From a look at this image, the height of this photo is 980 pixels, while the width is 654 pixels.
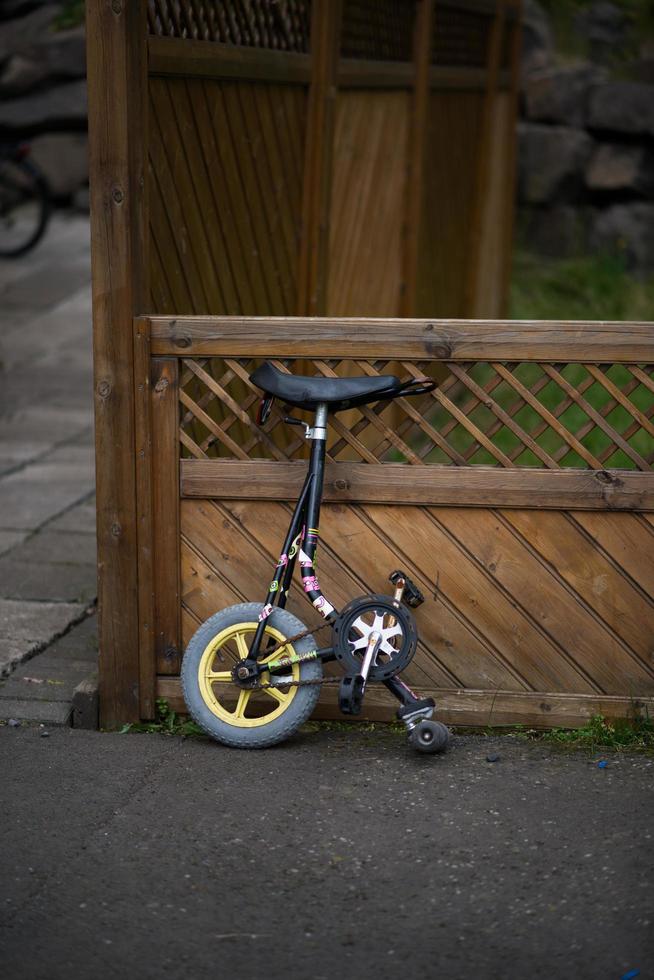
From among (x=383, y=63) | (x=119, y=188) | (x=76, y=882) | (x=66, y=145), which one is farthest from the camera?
(x=66, y=145)

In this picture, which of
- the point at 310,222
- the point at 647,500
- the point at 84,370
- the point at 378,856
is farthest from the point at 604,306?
the point at 378,856

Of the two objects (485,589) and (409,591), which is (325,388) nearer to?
(409,591)

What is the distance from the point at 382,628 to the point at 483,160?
671 cm

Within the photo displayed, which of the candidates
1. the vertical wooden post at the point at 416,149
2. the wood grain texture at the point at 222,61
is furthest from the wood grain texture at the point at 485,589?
the vertical wooden post at the point at 416,149

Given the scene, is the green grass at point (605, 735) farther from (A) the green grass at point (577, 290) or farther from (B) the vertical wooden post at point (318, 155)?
(A) the green grass at point (577, 290)

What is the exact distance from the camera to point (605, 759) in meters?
4.06

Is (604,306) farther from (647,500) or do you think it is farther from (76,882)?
(76,882)

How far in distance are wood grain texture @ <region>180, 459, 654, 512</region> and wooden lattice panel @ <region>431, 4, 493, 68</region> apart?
15.4ft

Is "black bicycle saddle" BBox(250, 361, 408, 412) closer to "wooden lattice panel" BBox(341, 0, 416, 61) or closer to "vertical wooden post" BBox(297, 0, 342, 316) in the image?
"vertical wooden post" BBox(297, 0, 342, 316)

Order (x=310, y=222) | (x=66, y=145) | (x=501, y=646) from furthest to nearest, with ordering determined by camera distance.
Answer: (x=66, y=145)
(x=310, y=222)
(x=501, y=646)

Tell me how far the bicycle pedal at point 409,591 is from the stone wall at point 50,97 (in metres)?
10.3

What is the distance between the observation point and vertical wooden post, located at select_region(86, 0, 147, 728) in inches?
154

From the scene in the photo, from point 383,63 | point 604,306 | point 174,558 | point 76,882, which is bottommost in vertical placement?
point 76,882

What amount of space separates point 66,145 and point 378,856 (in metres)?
11.4
